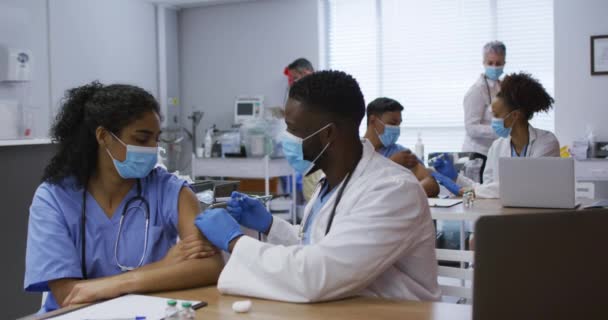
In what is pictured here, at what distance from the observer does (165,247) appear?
183 cm

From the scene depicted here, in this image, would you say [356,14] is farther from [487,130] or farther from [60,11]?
[60,11]

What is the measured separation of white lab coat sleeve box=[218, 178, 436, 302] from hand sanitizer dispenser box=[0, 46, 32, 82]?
4.50m

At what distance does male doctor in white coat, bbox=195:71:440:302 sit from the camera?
1.33 meters

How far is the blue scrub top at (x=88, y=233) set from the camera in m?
1.64

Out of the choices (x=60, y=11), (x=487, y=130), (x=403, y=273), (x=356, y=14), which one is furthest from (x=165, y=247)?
(x=356, y=14)

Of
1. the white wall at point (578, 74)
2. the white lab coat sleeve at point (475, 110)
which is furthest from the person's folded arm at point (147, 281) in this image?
the white wall at point (578, 74)

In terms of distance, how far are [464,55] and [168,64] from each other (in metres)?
3.30

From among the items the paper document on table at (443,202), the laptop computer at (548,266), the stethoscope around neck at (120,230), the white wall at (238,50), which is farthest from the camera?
the white wall at (238,50)

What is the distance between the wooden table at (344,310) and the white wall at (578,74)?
475 centimetres

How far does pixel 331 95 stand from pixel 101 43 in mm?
5382

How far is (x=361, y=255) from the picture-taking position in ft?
4.38

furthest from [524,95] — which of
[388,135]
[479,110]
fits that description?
[479,110]

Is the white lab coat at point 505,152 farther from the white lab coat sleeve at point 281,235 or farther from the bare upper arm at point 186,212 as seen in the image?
the bare upper arm at point 186,212

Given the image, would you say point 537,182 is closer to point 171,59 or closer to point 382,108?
point 382,108
